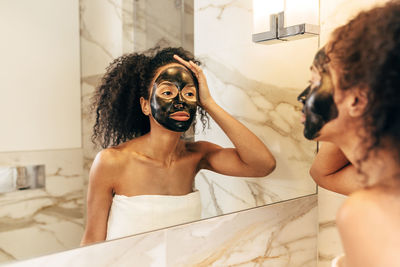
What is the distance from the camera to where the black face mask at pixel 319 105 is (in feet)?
1.92

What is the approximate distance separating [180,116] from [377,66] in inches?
16.9

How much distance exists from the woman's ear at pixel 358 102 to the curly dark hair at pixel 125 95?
42 cm

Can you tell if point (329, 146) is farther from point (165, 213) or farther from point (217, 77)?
point (165, 213)

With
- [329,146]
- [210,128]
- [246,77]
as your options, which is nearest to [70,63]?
[210,128]

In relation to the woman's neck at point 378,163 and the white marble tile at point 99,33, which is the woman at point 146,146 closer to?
Answer: the white marble tile at point 99,33

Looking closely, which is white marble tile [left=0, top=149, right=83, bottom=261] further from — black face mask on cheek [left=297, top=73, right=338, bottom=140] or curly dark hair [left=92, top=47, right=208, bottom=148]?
black face mask on cheek [left=297, top=73, right=338, bottom=140]

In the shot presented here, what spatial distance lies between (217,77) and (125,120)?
29 centimetres

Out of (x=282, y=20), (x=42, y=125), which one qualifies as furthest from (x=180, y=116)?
(x=282, y=20)

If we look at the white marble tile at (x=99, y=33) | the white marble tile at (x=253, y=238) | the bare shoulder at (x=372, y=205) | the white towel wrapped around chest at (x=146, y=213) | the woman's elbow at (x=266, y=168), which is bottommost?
the white marble tile at (x=253, y=238)

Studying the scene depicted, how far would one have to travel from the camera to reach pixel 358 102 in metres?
0.53

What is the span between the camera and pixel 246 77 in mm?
1033

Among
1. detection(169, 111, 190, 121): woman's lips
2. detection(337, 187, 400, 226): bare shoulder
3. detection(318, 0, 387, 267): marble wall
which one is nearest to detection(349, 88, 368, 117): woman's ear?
detection(337, 187, 400, 226): bare shoulder

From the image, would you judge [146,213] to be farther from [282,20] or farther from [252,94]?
[282,20]

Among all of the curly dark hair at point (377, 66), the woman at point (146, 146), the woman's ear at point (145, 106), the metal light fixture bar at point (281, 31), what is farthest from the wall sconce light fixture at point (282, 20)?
the curly dark hair at point (377, 66)
